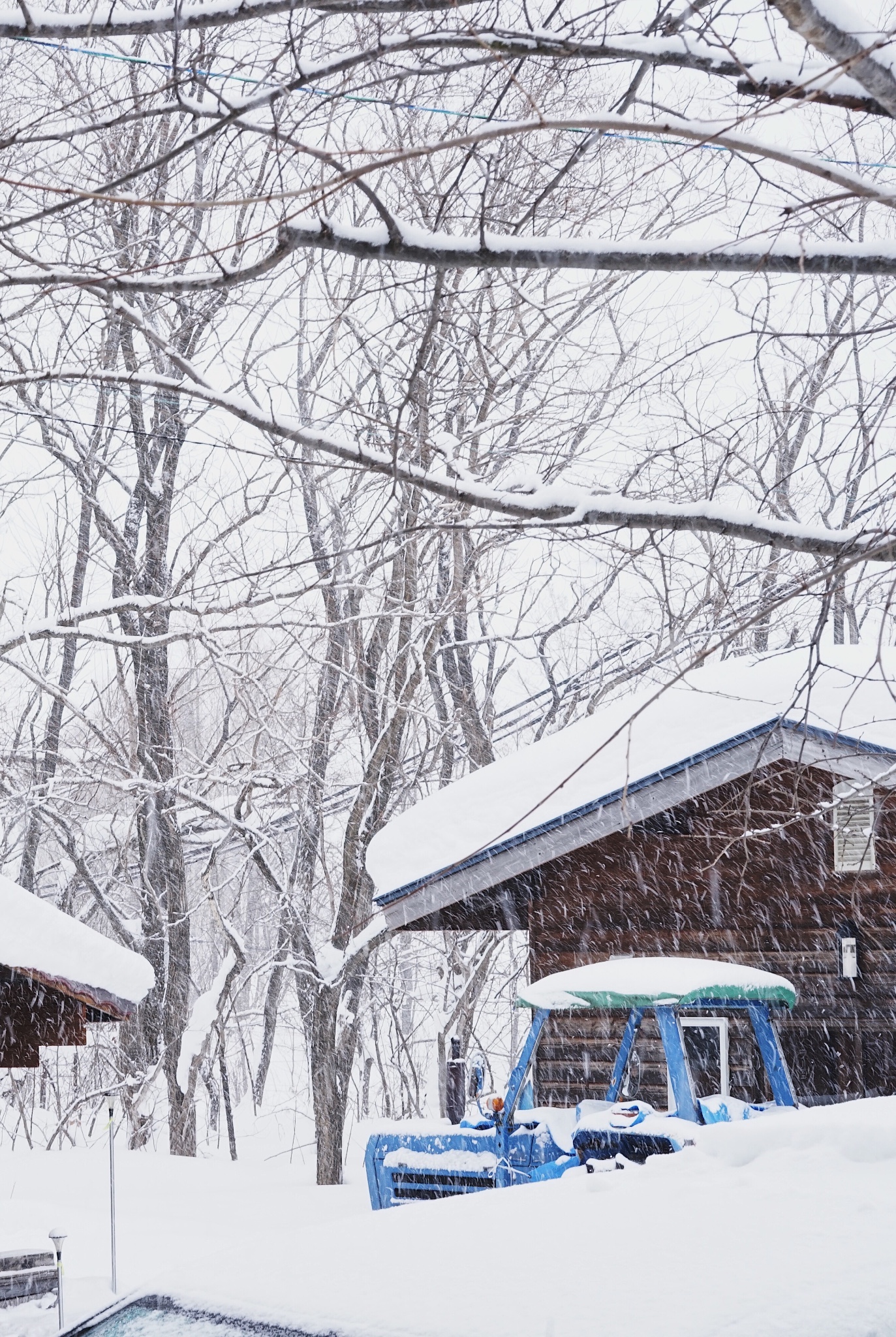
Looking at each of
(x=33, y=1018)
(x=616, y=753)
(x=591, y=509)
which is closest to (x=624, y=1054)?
(x=616, y=753)

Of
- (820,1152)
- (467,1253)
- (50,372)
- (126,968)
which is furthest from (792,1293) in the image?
(126,968)

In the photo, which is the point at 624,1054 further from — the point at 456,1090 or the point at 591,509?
the point at 591,509

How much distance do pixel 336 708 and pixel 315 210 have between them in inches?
687

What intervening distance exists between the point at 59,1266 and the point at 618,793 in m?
5.57

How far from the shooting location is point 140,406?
2147cm

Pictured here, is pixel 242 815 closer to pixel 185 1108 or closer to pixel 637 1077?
pixel 185 1108

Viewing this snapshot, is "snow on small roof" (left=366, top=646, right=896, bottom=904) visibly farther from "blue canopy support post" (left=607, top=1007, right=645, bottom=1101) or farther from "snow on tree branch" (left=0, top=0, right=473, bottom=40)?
"snow on tree branch" (left=0, top=0, right=473, bottom=40)

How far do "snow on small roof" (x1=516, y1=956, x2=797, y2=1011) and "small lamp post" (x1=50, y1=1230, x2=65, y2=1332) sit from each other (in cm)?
392

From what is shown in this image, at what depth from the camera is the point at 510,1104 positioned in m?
8.49

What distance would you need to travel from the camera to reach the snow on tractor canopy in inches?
301

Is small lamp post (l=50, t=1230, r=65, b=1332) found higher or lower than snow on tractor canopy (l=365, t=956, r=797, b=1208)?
lower

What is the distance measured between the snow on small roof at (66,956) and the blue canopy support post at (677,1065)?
12.5ft

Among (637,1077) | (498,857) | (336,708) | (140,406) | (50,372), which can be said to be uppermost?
(140,406)

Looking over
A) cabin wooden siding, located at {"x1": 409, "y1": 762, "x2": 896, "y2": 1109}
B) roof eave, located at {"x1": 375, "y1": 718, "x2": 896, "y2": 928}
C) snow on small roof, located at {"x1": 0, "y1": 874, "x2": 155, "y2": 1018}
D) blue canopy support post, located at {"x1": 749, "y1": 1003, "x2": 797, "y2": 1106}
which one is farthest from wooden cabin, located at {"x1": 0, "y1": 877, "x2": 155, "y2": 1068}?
blue canopy support post, located at {"x1": 749, "y1": 1003, "x2": 797, "y2": 1106}
